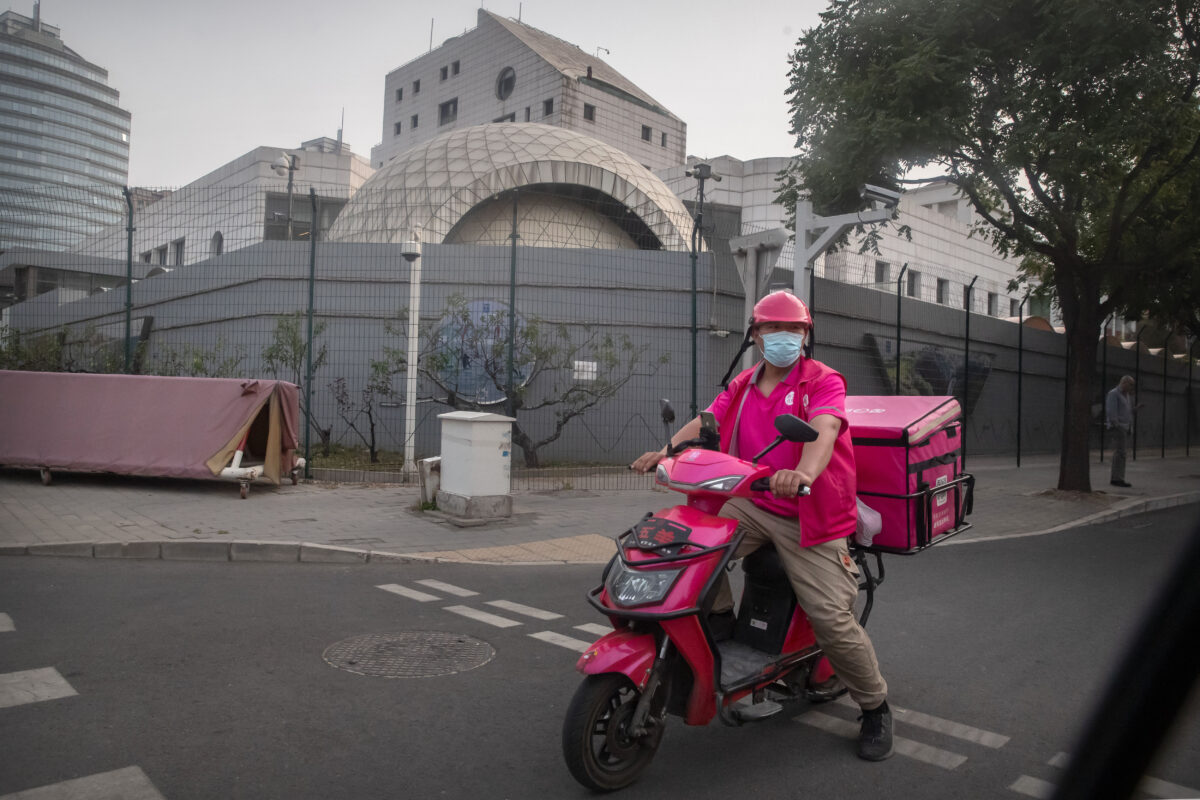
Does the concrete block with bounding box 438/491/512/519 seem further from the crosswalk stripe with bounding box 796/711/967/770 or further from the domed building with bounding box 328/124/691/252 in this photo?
the domed building with bounding box 328/124/691/252

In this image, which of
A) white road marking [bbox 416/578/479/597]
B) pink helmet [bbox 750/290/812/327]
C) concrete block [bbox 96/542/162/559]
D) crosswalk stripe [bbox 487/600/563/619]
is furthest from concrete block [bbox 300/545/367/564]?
pink helmet [bbox 750/290/812/327]

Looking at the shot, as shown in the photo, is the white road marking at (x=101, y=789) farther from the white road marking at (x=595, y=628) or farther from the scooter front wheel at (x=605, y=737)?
the white road marking at (x=595, y=628)

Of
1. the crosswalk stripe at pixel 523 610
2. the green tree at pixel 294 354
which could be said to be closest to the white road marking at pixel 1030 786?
the crosswalk stripe at pixel 523 610

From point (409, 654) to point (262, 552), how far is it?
330 cm

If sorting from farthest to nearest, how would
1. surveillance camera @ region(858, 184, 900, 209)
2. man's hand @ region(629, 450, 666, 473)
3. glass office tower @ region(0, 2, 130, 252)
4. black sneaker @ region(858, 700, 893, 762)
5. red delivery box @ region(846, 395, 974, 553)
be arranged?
glass office tower @ region(0, 2, 130, 252) → surveillance camera @ region(858, 184, 900, 209) → red delivery box @ region(846, 395, 974, 553) → man's hand @ region(629, 450, 666, 473) → black sneaker @ region(858, 700, 893, 762)

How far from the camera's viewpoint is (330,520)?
905cm

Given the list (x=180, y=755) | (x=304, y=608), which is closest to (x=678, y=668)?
(x=180, y=755)

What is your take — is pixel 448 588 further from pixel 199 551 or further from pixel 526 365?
pixel 526 365

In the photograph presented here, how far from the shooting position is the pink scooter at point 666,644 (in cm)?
308

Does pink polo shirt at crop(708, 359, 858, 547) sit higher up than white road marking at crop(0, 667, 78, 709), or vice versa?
pink polo shirt at crop(708, 359, 858, 547)

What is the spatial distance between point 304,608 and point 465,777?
9.43 feet

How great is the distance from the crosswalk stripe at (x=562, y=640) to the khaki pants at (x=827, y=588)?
165cm

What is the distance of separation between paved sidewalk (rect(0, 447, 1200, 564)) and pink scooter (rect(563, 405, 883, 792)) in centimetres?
429

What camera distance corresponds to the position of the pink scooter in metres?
3.08
